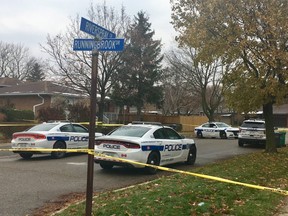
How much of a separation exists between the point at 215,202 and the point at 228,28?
27.7ft

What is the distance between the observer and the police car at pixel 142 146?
1128cm

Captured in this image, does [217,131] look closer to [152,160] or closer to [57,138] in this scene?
[57,138]

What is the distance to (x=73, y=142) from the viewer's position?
15938mm

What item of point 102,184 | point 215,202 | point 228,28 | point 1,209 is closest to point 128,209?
point 215,202

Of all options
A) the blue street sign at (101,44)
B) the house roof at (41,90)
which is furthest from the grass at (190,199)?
the house roof at (41,90)

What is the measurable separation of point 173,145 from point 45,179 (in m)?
4.43

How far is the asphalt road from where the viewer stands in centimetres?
791

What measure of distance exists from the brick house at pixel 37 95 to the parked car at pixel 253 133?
62.3 ft

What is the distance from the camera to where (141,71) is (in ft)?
128

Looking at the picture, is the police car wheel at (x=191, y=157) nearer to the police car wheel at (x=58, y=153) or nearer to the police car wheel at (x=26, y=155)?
the police car wheel at (x=58, y=153)

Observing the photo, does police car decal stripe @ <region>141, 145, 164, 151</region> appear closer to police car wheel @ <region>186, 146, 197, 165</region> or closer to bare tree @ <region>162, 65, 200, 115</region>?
police car wheel @ <region>186, 146, 197, 165</region>

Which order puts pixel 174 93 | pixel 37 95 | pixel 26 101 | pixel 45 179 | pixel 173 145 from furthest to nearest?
pixel 174 93, pixel 26 101, pixel 37 95, pixel 173 145, pixel 45 179

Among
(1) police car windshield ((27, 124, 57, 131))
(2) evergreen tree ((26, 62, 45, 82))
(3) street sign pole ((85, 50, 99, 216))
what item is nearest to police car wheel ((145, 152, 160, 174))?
(1) police car windshield ((27, 124, 57, 131))

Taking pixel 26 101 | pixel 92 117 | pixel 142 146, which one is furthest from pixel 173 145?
pixel 26 101
